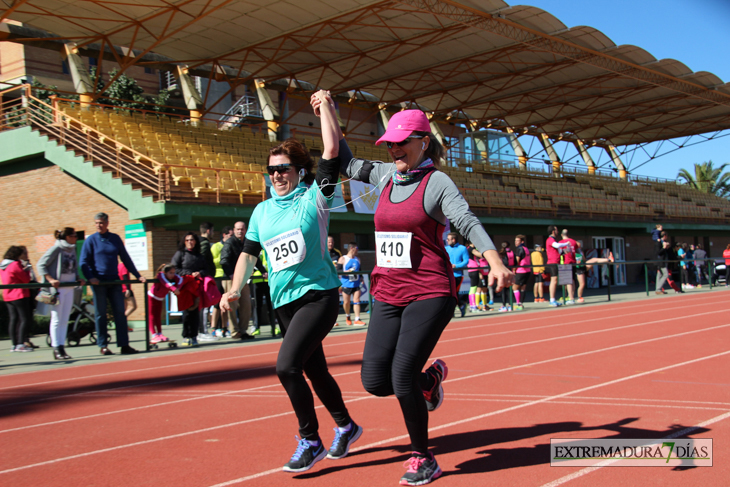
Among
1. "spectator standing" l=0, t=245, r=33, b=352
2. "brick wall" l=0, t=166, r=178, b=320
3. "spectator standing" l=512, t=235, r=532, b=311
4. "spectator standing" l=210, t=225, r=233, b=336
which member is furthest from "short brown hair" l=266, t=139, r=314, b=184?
"brick wall" l=0, t=166, r=178, b=320

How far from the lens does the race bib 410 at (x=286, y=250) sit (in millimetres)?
4211

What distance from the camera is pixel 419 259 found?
12.8 feet

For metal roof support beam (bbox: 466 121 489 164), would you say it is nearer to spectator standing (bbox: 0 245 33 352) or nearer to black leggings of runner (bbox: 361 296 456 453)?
spectator standing (bbox: 0 245 33 352)

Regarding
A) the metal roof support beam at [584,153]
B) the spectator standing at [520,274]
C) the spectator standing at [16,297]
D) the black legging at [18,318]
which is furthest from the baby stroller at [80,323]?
the metal roof support beam at [584,153]

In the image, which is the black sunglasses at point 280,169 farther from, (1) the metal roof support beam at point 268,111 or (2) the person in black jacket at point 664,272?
(1) the metal roof support beam at point 268,111

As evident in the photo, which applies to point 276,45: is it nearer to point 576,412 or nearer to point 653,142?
point 576,412

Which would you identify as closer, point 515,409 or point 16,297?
point 515,409

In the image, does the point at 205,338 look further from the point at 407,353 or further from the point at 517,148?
the point at 517,148

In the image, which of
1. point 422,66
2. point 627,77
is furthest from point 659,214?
point 422,66

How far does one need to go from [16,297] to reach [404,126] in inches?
358

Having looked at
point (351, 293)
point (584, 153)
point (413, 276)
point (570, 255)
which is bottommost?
point (351, 293)

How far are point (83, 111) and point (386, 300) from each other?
21941 mm

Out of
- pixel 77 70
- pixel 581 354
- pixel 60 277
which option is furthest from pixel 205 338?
pixel 77 70

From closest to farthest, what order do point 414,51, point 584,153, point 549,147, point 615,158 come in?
point 414,51 < point 549,147 < point 584,153 < point 615,158
